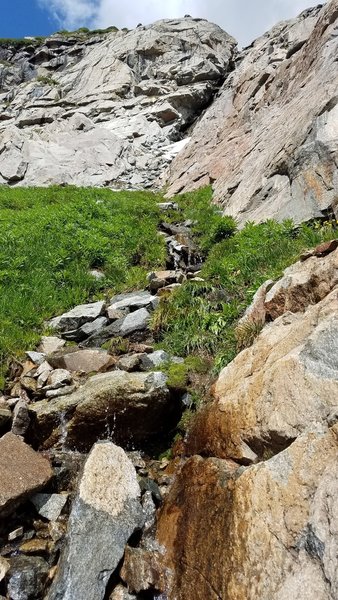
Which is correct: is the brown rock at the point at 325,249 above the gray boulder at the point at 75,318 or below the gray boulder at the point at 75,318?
above

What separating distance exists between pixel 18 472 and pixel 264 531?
8.92 feet

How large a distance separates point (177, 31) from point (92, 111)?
1390 centimetres

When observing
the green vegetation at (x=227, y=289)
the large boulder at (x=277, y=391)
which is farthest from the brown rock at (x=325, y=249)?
the large boulder at (x=277, y=391)

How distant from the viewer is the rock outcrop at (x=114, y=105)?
28.3 m

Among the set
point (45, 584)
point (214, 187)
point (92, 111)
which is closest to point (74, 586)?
point (45, 584)

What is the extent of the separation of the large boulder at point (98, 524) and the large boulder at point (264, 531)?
0.46 metres

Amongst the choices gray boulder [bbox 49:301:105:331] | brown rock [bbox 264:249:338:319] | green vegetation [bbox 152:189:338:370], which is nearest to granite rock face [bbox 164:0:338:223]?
green vegetation [bbox 152:189:338:370]

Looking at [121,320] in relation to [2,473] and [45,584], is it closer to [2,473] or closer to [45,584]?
[2,473]

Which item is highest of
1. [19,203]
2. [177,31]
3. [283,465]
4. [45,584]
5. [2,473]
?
[177,31]

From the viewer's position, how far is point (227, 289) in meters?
8.80

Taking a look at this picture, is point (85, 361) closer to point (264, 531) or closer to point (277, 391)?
point (277, 391)

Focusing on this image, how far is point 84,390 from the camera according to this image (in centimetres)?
599

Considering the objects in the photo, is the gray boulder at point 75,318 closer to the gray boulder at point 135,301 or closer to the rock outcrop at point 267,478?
the gray boulder at point 135,301

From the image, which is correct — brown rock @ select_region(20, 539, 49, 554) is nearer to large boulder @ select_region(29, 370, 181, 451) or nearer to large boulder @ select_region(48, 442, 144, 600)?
large boulder @ select_region(48, 442, 144, 600)
